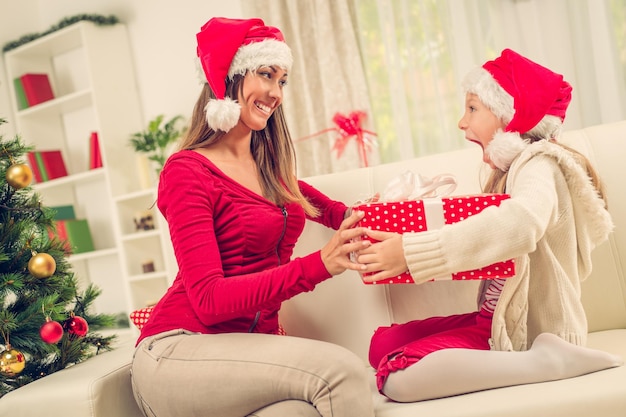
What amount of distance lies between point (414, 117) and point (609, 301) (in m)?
2.08

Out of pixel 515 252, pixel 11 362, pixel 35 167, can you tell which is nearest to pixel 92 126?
pixel 35 167

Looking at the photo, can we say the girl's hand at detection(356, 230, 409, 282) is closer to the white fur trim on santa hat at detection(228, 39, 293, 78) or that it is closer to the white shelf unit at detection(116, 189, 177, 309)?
the white fur trim on santa hat at detection(228, 39, 293, 78)

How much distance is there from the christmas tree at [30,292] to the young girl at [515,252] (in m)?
0.86

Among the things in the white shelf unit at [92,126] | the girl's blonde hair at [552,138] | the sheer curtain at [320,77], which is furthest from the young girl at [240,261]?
the white shelf unit at [92,126]

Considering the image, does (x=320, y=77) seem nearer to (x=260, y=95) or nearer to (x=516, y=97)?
(x=260, y=95)

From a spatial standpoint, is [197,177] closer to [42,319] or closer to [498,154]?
[42,319]

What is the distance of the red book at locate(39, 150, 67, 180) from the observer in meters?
4.64

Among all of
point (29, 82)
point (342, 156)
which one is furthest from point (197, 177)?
point (29, 82)

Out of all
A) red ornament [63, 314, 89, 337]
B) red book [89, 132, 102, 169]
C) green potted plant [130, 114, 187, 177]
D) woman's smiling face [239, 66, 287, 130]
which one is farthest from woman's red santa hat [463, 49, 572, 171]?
red book [89, 132, 102, 169]

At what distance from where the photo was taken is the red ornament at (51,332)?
163 centimetres

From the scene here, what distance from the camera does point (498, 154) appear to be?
151 cm

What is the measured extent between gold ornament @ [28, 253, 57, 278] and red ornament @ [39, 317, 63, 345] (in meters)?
0.14

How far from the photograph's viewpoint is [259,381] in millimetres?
1296

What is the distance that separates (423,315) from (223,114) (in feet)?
2.56
